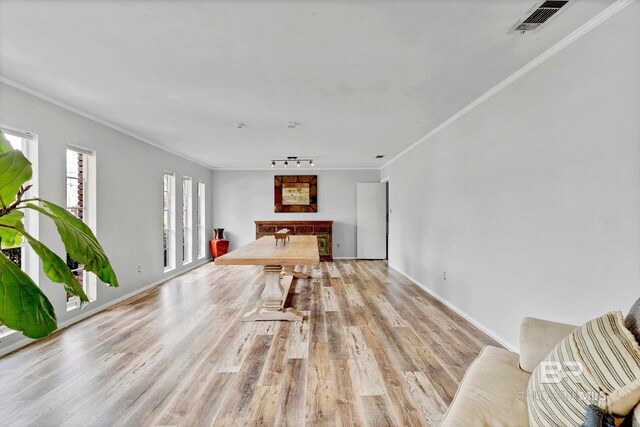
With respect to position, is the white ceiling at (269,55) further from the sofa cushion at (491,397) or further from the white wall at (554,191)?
the sofa cushion at (491,397)

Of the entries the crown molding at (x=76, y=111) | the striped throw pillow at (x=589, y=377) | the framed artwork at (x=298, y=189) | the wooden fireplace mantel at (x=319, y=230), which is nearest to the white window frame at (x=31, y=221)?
the crown molding at (x=76, y=111)

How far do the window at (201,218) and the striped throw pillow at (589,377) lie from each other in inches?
280

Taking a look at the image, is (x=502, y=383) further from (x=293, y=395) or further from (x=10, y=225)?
(x=10, y=225)

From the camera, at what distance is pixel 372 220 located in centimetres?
779

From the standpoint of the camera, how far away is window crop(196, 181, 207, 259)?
731 cm

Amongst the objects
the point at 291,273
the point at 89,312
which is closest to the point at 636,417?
the point at 291,273

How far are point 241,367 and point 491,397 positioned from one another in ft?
5.87

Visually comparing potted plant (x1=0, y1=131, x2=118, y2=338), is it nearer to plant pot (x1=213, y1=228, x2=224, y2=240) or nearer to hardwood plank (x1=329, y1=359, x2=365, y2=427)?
hardwood plank (x1=329, y1=359, x2=365, y2=427)

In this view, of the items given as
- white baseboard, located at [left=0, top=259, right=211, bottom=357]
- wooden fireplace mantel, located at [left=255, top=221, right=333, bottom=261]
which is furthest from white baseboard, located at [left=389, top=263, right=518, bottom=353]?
white baseboard, located at [left=0, top=259, right=211, bottom=357]

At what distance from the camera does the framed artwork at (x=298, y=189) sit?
26.5ft

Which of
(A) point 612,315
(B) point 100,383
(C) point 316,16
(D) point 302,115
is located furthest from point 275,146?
(A) point 612,315

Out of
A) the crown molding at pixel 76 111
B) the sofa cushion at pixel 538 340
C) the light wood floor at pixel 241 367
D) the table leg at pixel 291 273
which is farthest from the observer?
the table leg at pixel 291 273

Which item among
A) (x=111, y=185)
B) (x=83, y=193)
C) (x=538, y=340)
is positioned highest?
(x=111, y=185)

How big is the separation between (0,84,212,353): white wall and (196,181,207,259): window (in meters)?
1.09
